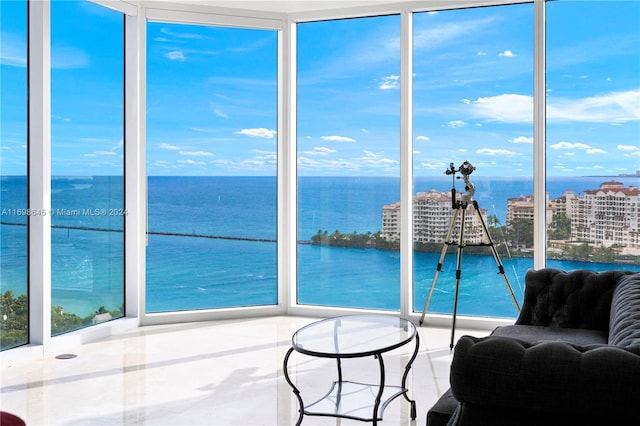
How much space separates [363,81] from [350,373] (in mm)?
3011

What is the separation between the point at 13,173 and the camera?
4773mm

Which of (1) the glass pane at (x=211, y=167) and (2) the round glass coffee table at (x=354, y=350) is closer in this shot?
(2) the round glass coffee table at (x=354, y=350)

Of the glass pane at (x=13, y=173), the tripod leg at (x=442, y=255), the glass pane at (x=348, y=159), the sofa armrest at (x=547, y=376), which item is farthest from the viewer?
the glass pane at (x=348, y=159)

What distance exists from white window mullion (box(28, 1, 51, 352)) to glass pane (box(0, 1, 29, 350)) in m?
0.05

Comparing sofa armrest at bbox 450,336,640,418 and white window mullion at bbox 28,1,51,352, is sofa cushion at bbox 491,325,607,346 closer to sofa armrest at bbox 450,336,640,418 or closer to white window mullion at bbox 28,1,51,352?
sofa armrest at bbox 450,336,640,418

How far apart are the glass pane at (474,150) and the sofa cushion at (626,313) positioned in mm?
1879

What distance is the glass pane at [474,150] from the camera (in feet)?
18.5

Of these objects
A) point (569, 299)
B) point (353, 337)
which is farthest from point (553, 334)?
point (353, 337)

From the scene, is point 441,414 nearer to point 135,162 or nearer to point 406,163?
point 406,163

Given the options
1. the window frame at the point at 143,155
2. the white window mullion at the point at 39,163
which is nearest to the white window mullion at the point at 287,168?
the window frame at the point at 143,155

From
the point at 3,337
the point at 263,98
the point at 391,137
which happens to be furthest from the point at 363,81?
the point at 3,337

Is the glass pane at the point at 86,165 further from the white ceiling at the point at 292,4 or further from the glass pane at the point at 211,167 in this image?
the white ceiling at the point at 292,4

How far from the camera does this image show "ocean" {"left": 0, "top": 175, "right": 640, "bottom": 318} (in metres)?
5.59

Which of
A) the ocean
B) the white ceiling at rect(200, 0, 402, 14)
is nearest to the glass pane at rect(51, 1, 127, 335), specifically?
the ocean
